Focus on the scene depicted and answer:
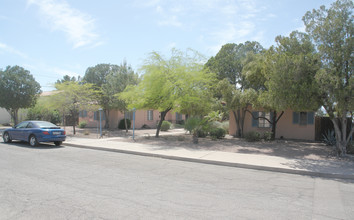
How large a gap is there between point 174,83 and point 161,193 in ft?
33.4

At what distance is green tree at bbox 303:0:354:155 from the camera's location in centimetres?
939

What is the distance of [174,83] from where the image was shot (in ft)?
49.7

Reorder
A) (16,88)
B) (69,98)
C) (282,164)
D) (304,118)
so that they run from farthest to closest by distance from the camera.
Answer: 1. (16,88)
2. (69,98)
3. (304,118)
4. (282,164)

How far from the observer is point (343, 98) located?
366 inches

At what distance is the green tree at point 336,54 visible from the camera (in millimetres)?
9391

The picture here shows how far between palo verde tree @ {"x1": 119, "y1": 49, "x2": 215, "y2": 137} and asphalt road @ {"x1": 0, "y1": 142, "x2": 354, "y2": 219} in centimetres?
739

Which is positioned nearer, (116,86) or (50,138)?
(50,138)

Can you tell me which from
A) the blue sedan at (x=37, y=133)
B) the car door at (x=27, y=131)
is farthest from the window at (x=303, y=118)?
the car door at (x=27, y=131)

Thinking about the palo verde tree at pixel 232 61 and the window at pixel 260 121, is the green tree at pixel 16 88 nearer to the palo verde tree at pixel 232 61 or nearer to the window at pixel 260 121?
the palo verde tree at pixel 232 61

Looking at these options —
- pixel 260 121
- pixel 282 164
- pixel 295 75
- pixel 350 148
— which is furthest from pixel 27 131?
pixel 350 148

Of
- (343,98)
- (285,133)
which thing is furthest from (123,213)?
(285,133)

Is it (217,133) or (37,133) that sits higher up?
(37,133)

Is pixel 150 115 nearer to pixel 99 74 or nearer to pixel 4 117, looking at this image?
pixel 99 74

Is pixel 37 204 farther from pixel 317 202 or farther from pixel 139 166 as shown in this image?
pixel 317 202
